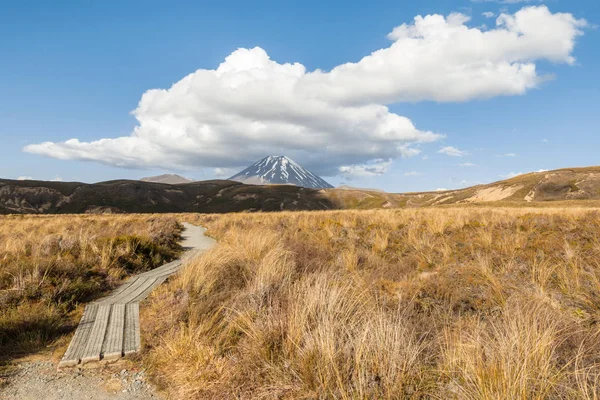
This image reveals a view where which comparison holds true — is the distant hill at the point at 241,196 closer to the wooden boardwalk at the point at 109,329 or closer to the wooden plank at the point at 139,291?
the wooden plank at the point at 139,291

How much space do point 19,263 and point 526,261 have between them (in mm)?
11104

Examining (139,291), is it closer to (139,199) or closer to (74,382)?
(74,382)

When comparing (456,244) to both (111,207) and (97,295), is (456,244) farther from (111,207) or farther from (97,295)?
(111,207)

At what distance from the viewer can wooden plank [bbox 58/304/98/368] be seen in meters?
3.82

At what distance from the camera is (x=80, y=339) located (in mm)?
4367

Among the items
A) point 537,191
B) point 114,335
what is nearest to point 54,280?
point 114,335

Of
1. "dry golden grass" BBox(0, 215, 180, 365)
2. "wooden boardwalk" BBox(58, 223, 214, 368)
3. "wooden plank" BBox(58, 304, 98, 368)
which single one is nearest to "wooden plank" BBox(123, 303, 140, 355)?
"wooden boardwalk" BBox(58, 223, 214, 368)

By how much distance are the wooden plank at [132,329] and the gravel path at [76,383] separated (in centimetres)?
29

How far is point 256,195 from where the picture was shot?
4144 inches

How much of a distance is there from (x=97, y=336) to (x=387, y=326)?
4114 mm

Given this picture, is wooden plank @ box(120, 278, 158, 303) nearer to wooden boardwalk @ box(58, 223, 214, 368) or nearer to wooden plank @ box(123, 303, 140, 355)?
wooden boardwalk @ box(58, 223, 214, 368)

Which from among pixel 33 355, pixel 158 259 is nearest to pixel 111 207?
pixel 158 259

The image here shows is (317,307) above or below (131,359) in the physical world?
above

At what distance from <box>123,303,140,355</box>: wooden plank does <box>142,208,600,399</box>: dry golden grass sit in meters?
0.15
